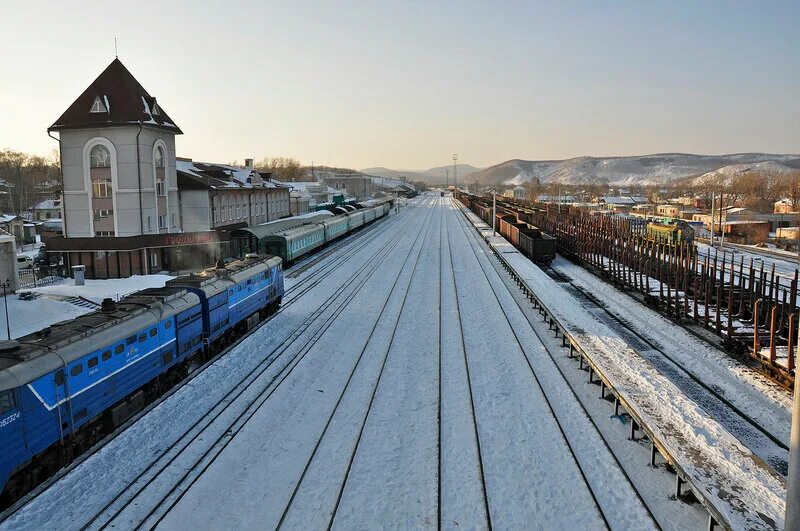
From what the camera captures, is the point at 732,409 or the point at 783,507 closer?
the point at 783,507

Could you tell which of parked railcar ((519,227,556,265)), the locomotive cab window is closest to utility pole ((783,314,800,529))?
the locomotive cab window

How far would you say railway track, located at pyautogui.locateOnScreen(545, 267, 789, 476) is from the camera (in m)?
13.6

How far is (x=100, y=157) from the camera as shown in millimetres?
41625

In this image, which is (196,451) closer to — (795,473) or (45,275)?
(795,473)

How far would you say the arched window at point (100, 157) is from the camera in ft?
136

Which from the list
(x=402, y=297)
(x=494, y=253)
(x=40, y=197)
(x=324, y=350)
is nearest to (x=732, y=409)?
(x=324, y=350)

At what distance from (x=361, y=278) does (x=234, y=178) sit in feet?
92.0

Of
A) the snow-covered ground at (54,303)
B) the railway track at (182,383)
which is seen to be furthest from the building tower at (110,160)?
the railway track at (182,383)

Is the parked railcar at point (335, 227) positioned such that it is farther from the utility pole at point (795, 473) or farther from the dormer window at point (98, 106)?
the utility pole at point (795, 473)

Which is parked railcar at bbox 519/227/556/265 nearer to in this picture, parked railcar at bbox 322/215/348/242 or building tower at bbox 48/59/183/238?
parked railcar at bbox 322/215/348/242

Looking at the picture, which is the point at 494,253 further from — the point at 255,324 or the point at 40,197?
the point at 40,197

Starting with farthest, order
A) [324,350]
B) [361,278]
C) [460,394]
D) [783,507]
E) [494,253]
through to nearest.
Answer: [494,253] < [361,278] < [324,350] < [460,394] < [783,507]

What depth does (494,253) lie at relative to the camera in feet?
169

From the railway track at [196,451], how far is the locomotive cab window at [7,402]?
8.48 feet
